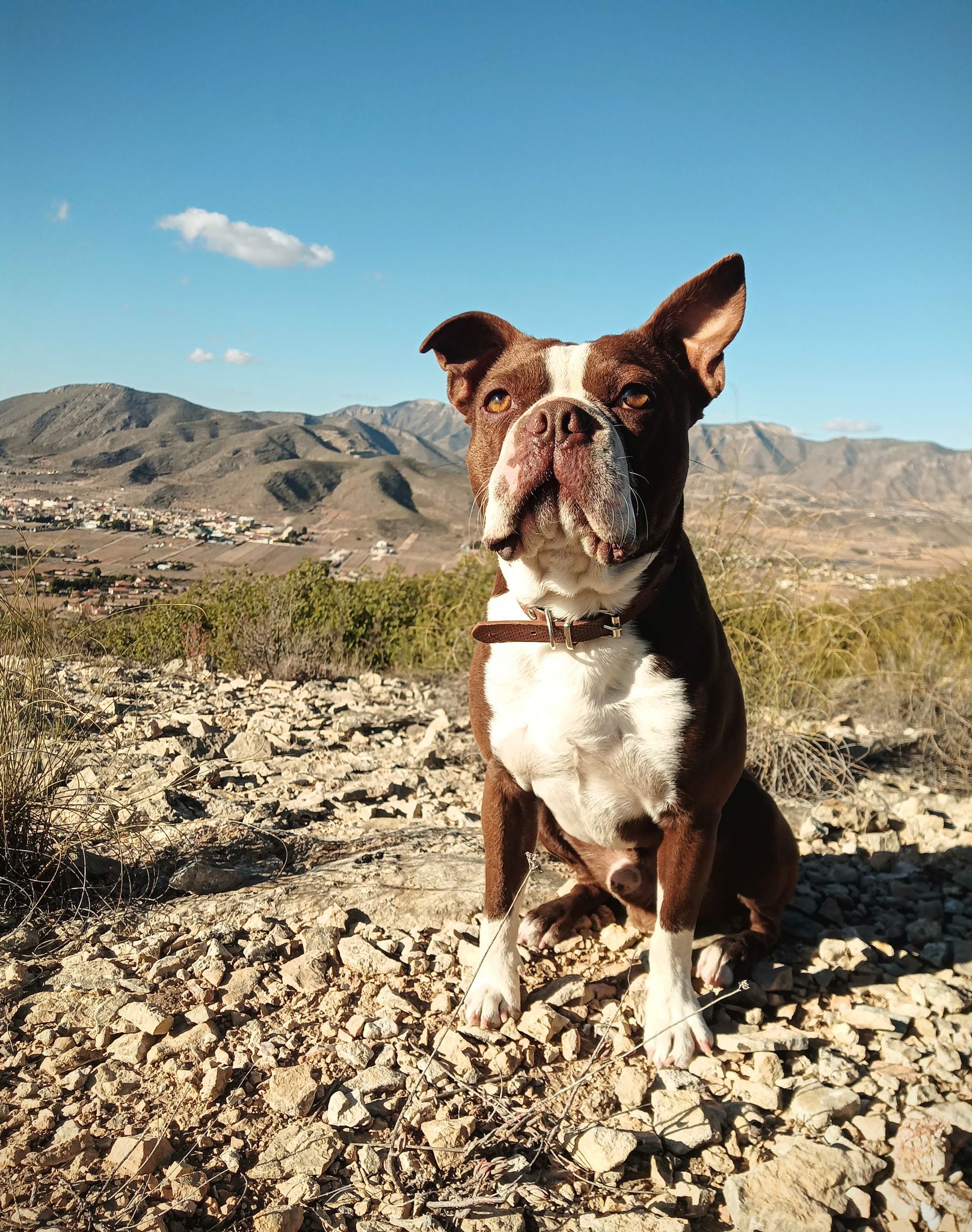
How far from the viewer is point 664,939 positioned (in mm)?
2371

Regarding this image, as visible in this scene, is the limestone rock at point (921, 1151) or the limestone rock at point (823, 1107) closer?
the limestone rock at point (921, 1151)

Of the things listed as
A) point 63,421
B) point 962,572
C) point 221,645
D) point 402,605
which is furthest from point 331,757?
point 63,421

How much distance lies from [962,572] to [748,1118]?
6.45 metres

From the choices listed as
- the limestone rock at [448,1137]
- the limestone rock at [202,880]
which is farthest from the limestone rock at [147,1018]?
the limestone rock at [448,1137]

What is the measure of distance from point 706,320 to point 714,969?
2.09 meters

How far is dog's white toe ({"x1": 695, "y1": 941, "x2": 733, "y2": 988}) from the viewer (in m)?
2.65

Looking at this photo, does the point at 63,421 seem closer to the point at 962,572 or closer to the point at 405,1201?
→ the point at 962,572

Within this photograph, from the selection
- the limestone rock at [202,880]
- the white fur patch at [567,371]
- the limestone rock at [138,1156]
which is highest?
the white fur patch at [567,371]

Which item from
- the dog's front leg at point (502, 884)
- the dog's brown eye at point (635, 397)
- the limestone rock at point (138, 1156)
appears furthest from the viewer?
the dog's front leg at point (502, 884)

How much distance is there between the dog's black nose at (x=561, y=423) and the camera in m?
2.05

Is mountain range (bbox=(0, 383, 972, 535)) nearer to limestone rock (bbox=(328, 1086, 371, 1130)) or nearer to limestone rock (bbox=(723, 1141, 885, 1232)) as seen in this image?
limestone rock (bbox=(328, 1086, 371, 1130))

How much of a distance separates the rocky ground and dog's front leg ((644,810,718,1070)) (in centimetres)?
8

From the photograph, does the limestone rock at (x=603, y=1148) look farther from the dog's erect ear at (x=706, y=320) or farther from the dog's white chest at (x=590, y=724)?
the dog's erect ear at (x=706, y=320)

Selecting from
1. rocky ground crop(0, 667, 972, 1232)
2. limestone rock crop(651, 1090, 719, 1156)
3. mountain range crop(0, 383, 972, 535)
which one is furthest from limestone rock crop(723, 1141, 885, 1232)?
mountain range crop(0, 383, 972, 535)
